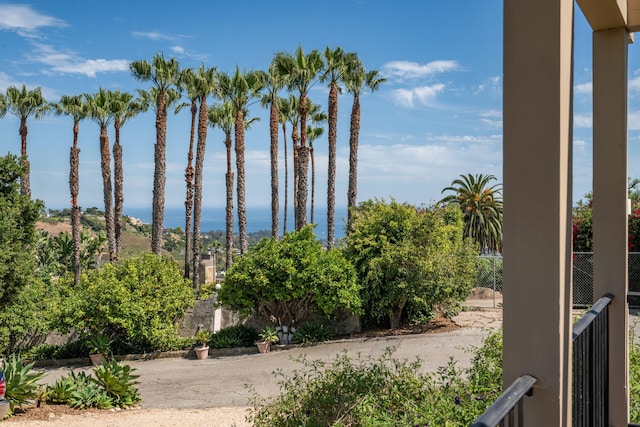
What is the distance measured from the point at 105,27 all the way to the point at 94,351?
64499mm

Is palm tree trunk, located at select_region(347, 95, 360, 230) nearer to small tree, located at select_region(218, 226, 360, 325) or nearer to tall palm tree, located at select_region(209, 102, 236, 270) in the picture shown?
tall palm tree, located at select_region(209, 102, 236, 270)

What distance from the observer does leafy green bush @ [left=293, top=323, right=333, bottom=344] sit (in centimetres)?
1523

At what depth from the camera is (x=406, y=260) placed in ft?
48.8

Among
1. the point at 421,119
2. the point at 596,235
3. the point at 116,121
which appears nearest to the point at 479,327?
the point at 596,235

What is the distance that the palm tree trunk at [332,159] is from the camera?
26125mm

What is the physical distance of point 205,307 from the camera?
17.5 meters

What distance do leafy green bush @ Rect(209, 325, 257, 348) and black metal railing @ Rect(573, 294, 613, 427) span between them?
1296 cm

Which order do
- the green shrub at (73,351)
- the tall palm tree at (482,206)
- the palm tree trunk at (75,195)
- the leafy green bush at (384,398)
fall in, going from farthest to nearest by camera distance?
1. the palm tree trunk at (75,195)
2. the tall palm tree at (482,206)
3. the green shrub at (73,351)
4. the leafy green bush at (384,398)

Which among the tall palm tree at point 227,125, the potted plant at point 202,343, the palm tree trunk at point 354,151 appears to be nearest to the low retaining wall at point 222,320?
the potted plant at point 202,343

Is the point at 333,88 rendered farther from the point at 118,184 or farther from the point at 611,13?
the point at 611,13

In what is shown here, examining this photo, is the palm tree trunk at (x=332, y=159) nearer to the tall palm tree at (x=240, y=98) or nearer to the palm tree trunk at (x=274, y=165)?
the palm tree trunk at (x=274, y=165)

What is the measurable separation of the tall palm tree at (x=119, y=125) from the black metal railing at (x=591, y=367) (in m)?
29.5

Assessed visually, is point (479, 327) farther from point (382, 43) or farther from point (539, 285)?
point (382, 43)

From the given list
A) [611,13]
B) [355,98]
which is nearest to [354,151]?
[355,98]
